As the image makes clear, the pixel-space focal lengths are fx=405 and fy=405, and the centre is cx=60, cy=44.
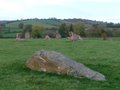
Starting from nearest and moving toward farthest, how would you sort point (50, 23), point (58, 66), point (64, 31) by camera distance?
point (58, 66) → point (64, 31) → point (50, 23)

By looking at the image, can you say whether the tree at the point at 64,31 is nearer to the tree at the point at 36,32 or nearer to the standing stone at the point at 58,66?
the tree at the point at 36,32

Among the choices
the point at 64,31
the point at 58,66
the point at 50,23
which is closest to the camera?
the point at 58,66

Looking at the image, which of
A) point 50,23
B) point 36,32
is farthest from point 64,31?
point 50,23

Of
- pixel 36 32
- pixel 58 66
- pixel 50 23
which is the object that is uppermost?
pixel 58 66

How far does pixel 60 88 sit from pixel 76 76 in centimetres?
170

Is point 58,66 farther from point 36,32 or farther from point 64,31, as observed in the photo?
point 36,32

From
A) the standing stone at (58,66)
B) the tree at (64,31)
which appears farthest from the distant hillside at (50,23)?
the standing stone at (58,66)

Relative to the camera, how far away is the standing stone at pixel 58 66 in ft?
45.2

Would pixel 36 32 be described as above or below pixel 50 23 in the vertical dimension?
above

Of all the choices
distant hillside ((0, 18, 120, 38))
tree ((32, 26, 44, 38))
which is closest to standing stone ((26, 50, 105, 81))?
tree ((32, 26, 44, 38))

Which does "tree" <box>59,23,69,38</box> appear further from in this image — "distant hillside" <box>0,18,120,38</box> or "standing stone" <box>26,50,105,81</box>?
"standing stone" <box>26,50,105,81</box>

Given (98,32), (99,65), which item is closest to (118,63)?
(99,65)

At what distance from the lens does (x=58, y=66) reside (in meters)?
14.0

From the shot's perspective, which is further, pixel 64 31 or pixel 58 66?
pixel 64 31
